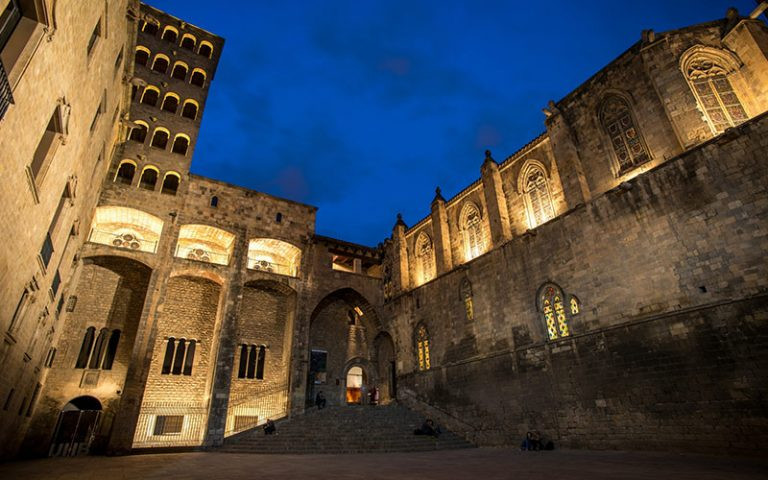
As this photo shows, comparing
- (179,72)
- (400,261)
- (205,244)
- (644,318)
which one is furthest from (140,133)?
(644,318)

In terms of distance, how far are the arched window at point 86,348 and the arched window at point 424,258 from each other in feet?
59.1

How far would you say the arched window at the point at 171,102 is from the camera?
24.0 m

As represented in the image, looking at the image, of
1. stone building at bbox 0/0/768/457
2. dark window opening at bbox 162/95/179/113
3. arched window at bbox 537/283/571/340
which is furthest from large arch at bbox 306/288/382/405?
dark window opening at bbox 162/95/179/113

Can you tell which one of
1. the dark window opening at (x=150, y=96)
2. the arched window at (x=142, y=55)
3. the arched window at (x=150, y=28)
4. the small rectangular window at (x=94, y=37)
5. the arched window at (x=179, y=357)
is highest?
the arched window at (x=150, y=28)

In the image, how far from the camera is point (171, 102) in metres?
24.3

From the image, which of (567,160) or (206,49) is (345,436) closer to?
(567,160)

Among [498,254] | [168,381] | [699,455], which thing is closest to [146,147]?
[168,381]

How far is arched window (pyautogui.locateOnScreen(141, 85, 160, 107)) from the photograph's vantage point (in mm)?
Result: 23312

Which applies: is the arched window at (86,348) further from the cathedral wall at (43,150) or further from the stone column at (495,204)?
the stone column at (495,204)

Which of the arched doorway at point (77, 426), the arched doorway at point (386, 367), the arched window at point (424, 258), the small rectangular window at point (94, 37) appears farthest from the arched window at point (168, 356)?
the small rectangular window at point (94, 37)

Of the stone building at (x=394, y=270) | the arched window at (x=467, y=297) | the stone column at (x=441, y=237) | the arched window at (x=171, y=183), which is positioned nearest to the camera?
the stone building at (x=394, y=270)

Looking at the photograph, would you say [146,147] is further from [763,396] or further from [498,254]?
[763,396]

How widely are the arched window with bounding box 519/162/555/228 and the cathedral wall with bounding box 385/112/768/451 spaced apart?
4.79ft

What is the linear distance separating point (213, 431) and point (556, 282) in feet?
55.7
